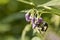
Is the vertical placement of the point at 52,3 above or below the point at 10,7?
below

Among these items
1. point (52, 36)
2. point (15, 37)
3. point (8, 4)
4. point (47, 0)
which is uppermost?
point (8, 4)

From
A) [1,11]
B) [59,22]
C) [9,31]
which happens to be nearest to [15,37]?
[9,31]

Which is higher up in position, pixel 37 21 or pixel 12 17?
pixel 12 17

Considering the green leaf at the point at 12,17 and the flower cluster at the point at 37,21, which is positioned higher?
the green leaf at the point at 12,17

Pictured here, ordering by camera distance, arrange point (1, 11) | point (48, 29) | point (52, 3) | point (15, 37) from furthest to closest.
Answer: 1. point (1, 11)
2. point (15, 37)
3. point (48, 29)
4. point (52, 3)

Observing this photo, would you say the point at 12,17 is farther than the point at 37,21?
Yes

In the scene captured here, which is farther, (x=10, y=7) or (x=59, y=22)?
(x=10, y=7)

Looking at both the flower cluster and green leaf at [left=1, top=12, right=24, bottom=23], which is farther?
green leaf at [left=1, top=12, right=24, bottom=23]

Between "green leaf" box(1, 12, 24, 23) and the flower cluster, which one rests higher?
"green leaf" box(1, 12, 24, 23)

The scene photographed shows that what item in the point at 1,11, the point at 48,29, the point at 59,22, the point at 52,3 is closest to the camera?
the point at 52,3

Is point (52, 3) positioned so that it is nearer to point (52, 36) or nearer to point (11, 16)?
point (52, 36)

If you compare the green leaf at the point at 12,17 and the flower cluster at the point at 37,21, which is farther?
the green leaf at the point at 12,17
